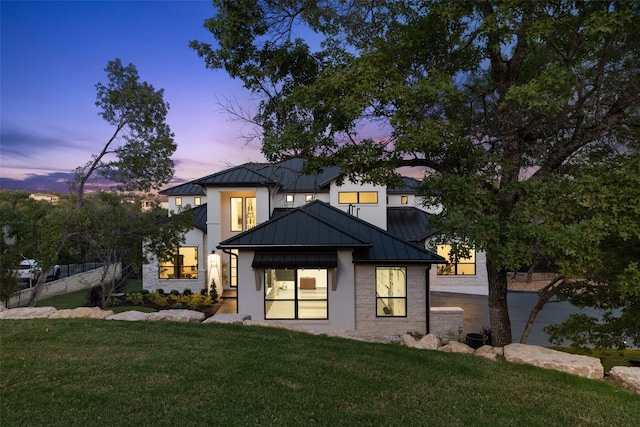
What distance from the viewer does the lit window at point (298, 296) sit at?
1119 centimetres

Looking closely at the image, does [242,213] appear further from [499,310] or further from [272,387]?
[272,387]

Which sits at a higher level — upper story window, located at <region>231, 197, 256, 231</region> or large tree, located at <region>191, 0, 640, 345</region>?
large tree, located at <region>191, 0, 640, 345</region>

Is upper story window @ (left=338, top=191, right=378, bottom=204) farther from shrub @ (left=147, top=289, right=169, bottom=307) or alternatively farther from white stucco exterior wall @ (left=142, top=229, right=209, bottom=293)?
shrub @ (left=147, top=289, right=169, bottom=307)

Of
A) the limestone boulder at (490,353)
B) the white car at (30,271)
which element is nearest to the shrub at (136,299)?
the white car at (30,271)

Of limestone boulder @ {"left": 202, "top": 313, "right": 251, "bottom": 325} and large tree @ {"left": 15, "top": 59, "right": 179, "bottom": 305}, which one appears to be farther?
large tree @ {"left": 15, "top": 59, "right": 179, "bottom": 305}

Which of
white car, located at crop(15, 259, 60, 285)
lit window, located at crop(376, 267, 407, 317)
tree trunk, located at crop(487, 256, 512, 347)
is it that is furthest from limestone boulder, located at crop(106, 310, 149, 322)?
tree trunk, located at crop(487, 256, 512, 347)

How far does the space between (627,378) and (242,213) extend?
51.9 ft

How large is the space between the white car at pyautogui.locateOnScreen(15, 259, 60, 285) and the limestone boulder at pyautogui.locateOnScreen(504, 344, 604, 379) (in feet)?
40.6

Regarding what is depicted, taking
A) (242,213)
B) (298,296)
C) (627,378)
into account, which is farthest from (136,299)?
(627,378)

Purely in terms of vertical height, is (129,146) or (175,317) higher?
(129,146)

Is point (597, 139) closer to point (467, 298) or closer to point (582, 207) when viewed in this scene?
point (582, 207)

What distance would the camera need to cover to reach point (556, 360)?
17.1ft

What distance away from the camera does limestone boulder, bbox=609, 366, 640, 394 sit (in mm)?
4570

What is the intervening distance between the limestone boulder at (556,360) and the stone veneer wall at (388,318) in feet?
16.9
